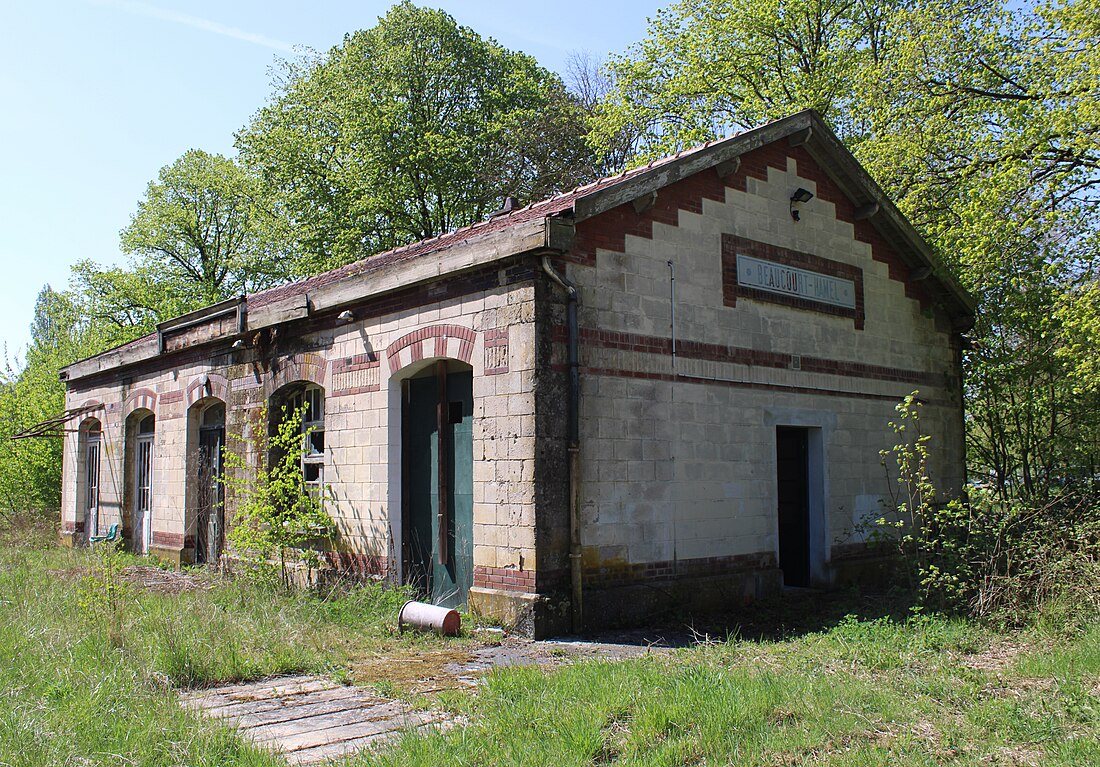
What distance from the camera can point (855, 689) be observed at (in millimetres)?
6109

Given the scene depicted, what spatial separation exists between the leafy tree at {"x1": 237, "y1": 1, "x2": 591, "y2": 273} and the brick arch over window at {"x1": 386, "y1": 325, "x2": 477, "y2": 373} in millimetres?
16095

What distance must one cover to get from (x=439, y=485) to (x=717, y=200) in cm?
490

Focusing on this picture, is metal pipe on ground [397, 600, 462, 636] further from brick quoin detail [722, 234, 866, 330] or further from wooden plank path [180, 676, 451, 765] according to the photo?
brick quoin detail [722, 234, 866, 330]

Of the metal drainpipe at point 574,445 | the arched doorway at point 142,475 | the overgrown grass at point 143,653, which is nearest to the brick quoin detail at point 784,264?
the metal drainpipe at point 574,445

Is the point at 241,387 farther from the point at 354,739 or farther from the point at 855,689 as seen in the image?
the point at 855,689

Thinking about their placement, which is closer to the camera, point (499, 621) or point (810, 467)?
point (499, 621)

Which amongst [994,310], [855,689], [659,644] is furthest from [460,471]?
[994,310]

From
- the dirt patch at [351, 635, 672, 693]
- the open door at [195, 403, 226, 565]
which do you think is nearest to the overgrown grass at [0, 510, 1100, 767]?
the dirt patch at [351, 635, 672, 693]

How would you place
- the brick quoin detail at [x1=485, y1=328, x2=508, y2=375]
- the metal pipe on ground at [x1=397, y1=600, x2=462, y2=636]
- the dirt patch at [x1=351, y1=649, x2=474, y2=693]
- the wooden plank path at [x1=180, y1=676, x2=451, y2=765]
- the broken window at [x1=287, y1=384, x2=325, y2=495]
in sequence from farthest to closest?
the broken window at [x1=287, y1=384, x2=325, y2=495] < the brick quoin detail at [x1=485, y1=328, x2=508, y2=375] < the metal pipe on ground at [x1=397, y1=600, x2=462, y2=636] < the dirt patch at [x1=351, y1=649, x2=474, y2=693] < the wooden plank path at [x1=180, y1=676, x2=451, y2=765]

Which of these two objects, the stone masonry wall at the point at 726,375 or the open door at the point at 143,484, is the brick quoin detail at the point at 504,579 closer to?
the stone masonry wall at the point at 726,375

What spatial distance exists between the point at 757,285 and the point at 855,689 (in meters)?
6.51

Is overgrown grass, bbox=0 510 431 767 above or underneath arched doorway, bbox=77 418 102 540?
underneath

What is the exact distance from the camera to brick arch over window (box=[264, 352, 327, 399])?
40.3 ft

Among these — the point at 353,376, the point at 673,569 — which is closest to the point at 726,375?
the point at 673,569
